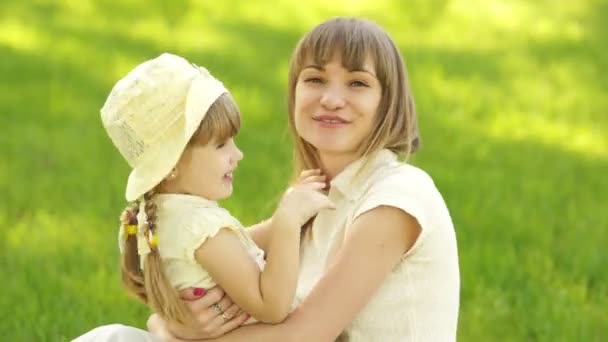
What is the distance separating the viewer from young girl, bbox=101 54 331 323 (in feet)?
10.3

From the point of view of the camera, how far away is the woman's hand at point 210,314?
10.6 ft

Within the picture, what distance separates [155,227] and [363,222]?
20.5 inches

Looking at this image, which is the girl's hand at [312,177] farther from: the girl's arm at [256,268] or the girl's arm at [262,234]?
the girl's arm at [256,268]

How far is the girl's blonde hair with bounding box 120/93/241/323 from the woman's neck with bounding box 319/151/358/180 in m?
0.39

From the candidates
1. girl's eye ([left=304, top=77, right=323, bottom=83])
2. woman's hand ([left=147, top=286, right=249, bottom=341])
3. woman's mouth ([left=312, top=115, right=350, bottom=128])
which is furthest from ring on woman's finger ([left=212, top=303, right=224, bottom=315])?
girl's eye ([left=304, top=77, right=323, bottom=83])

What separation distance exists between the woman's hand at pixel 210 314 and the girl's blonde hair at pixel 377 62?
22.1 inches

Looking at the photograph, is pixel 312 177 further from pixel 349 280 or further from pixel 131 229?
pixel 131 229

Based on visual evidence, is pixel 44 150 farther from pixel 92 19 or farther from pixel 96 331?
pixel 96 331

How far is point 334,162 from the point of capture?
3.57 metres

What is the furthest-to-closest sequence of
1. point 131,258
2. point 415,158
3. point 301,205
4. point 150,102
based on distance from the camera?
point 415,158 → point 131,258 → point 301,205 → point 150,102

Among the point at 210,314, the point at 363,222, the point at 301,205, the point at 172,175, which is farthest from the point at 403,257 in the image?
the point at 172,175

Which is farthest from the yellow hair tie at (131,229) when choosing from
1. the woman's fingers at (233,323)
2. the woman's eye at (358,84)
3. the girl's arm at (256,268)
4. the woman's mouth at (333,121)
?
the woman's eye at (358,84)

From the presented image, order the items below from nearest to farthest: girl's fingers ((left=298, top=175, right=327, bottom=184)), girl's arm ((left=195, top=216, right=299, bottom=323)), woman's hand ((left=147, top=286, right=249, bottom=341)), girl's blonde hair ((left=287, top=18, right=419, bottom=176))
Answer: girl's arm ((left=195, top=216, right=299, bottom=323)), woman's hand ((left=147, top=286, right=249, bottom=341)), girl's blonde hair ((left=287, top=18, right=419, bottom=176)), girl's fingers ((left=298, top=175, right=327, bottom=184))

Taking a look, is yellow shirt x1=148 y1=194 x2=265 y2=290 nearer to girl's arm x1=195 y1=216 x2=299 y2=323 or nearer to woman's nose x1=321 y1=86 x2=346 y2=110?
girl's arm x1=195 y1=216 x2=299 y2=323
